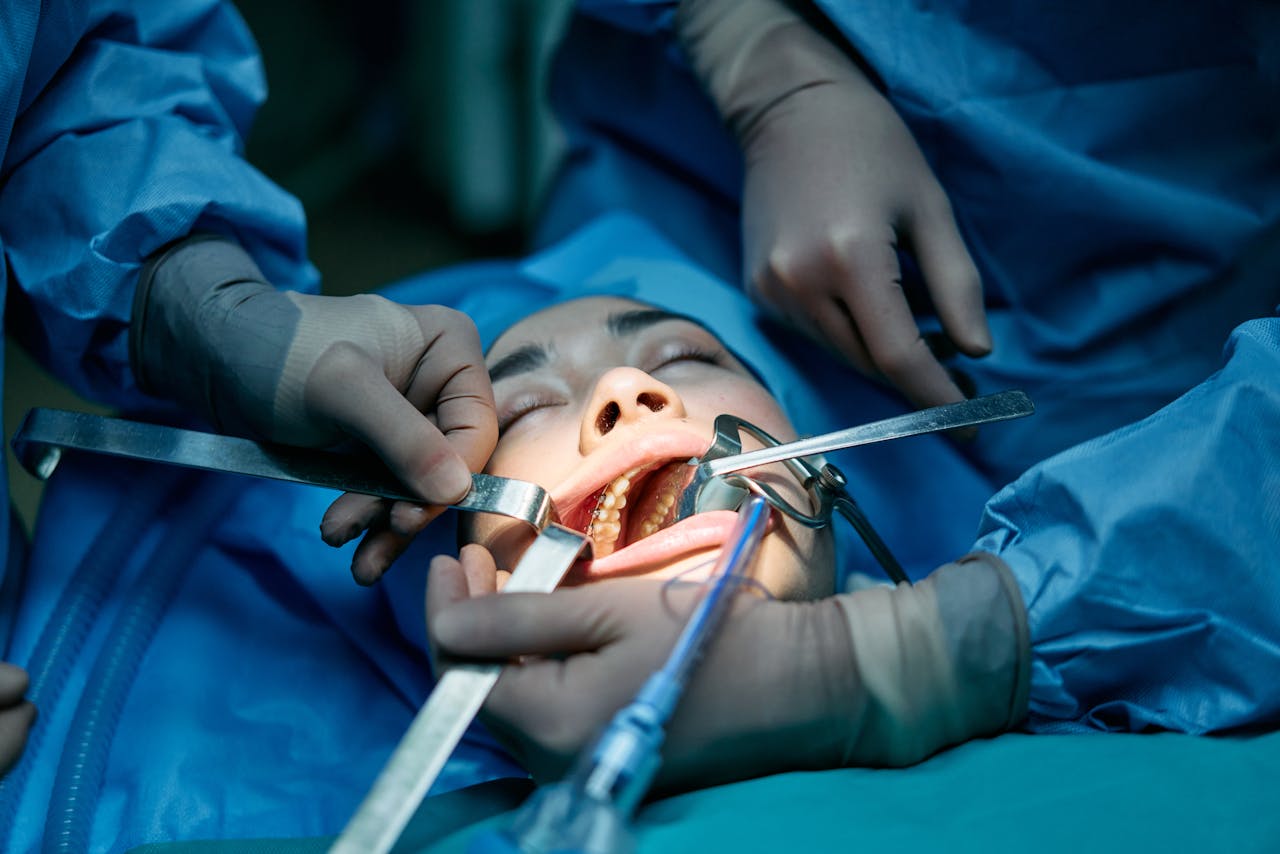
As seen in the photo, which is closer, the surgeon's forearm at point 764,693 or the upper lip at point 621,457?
the surgeon's forearm at point 764,693

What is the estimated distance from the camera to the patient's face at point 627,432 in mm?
1029

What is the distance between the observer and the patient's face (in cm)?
103

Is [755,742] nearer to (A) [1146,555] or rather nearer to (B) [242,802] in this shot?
(A) [1146,555]

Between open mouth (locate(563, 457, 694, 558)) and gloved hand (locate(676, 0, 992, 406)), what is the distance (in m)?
0.34

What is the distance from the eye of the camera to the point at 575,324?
131cm

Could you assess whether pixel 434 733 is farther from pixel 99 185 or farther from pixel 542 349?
pixel 99 185

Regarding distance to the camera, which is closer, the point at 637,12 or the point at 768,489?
the point at 768,489

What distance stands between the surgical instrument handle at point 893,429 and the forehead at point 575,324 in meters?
0.32

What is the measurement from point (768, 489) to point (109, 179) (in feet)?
2.86

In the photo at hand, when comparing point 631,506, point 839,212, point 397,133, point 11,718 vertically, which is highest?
point 839,212

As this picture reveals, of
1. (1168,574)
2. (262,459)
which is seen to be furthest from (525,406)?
(1168,574)

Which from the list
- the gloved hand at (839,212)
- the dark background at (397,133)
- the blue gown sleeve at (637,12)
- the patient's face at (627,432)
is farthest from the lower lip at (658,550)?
the dark background at (397,133)

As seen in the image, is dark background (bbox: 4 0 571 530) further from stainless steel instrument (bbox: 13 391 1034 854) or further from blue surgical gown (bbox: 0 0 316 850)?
stainless steel instrument (bbox: 13 391 1034 854)

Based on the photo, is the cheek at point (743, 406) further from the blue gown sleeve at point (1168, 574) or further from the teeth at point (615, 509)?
the blue gown sleeve at point (1168, 574)
